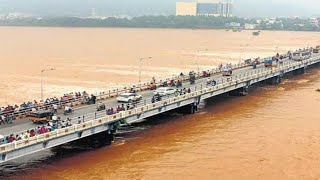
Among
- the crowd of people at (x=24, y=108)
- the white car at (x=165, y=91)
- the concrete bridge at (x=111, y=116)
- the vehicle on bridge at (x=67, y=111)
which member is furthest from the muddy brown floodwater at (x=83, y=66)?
the vehicle on bridge at (x=67, y=111)

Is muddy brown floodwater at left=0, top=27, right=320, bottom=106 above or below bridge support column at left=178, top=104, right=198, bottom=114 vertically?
below

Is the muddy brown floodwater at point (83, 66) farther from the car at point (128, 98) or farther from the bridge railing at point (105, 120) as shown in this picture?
the bridge railing at point (105, 120)

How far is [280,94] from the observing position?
195 feet

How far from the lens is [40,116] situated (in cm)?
3228

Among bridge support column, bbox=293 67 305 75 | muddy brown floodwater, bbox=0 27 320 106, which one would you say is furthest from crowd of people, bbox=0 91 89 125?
bridge support column, bbox=293 67 305 75

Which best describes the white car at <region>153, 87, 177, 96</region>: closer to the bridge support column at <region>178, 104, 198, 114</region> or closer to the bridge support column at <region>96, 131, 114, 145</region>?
the bridge support column at <region>178, 104, 198, 114</region>

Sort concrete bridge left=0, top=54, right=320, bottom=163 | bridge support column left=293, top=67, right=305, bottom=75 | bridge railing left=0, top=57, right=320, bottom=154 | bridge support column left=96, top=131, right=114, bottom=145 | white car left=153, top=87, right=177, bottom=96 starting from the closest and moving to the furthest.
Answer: bridge railing left=0, top=57, right=320, bottom=154, concrete bridge left=0, top=54, right=320, bottom=163, bridge support column left=96, top=131, right=114, bottom=145, white car left=153, top=87, right=177, bottom=96, bridge support column left=293, top=67, right=305, bottom=75

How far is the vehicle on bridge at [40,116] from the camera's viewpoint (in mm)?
31984

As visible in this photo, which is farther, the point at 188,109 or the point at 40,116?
the point at 188,109

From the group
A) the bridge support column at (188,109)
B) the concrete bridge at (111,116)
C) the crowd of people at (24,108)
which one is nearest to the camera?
the concrete bridge at (111,116)

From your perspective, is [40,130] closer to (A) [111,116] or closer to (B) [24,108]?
(A) [111,116]

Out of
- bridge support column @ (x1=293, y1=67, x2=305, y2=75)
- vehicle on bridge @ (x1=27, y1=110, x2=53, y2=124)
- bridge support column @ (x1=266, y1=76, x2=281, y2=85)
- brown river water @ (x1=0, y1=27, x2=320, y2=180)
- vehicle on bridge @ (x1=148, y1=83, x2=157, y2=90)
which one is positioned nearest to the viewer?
brown river water @ (x1=0, y1=27, x2=320, y2=180)

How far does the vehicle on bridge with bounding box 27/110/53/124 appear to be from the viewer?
32.0 m

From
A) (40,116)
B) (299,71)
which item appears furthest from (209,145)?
(299,71)
